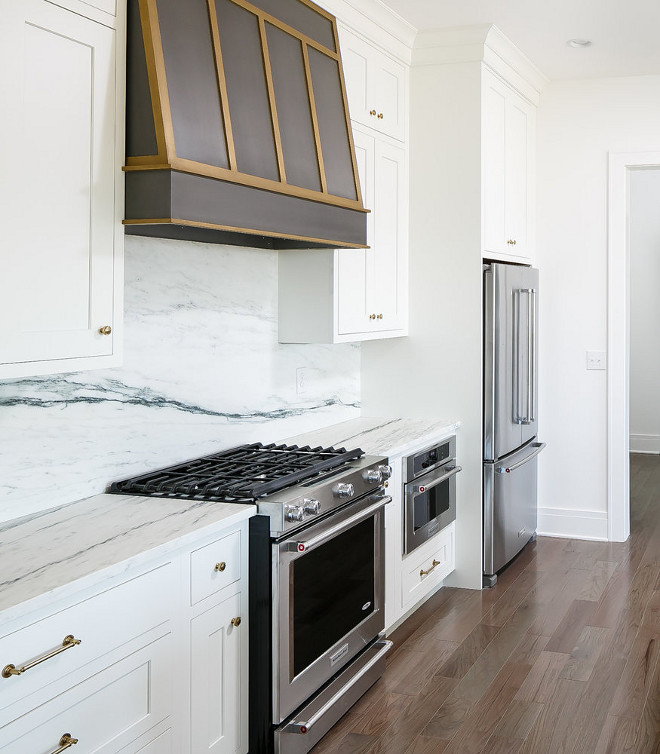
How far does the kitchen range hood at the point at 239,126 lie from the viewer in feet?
7.81

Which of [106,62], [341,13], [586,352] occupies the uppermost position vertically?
[341,13]

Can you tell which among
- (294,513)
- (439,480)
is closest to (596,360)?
(439,480)

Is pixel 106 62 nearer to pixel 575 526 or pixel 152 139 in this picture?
pixel 152 139

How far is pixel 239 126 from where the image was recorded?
2750 millimetres

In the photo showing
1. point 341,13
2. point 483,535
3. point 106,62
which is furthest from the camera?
point 483,535

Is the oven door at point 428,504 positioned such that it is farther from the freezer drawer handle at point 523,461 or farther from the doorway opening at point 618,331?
the doorway opening at point 618,331

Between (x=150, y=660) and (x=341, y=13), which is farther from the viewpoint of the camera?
(x=341, y=13)

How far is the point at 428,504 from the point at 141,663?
2.16m

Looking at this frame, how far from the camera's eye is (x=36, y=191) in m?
2.10

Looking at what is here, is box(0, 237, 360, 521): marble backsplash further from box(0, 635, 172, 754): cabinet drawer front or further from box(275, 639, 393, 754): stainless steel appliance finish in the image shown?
box(275, 639, 393, 754): stainless steel appliance finish

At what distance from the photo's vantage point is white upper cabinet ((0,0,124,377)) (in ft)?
6.68

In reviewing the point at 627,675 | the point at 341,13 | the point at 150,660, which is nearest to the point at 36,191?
the point at 150,660

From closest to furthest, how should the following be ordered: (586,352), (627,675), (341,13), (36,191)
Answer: (36,191)
(627,675)
(341,13)
(586,352)

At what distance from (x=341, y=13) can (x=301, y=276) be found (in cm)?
109
